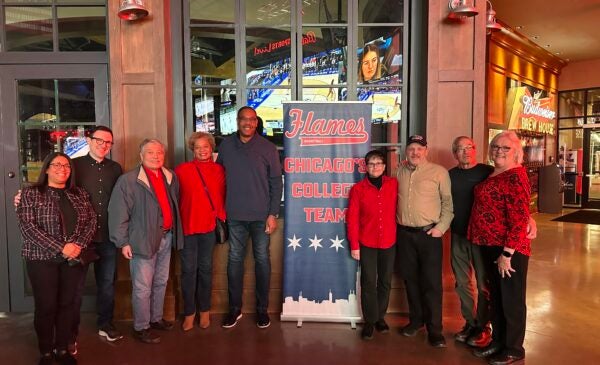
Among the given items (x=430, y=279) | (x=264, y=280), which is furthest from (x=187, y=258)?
(x=430, y=279)

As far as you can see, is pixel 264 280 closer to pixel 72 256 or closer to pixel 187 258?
pixel 187 258

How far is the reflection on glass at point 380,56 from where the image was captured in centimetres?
375

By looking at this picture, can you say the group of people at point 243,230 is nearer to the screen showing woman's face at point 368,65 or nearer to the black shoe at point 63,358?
the black shoe at point 63,358

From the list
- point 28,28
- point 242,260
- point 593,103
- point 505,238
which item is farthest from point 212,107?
point 593,103

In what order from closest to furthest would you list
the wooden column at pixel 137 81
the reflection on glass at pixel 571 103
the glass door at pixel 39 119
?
the wooden column at pixel 137 81
the glass door at pixel 39 119
the reflection on glass at pixel 571 103

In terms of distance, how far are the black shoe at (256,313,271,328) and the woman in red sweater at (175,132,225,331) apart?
41 cm

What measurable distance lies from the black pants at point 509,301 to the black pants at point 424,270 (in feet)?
1.11

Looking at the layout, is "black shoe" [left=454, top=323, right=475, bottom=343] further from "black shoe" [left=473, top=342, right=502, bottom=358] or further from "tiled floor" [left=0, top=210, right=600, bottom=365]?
"black shoe" [left=473, top=342, right=502, bottom=358]

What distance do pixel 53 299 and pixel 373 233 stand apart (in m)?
2.17

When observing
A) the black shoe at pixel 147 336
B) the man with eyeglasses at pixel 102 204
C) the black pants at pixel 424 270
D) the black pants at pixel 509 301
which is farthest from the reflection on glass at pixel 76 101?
the black pants at pixel 509 301

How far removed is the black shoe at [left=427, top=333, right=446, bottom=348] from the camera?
9.98ft

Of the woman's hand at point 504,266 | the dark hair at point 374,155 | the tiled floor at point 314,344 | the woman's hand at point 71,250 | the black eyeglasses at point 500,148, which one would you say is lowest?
the tiled floor at point 314,344

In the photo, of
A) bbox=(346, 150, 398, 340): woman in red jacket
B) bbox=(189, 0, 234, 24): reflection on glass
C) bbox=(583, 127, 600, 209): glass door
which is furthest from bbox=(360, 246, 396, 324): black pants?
bbox=(583, 127, 600, 209): glass door

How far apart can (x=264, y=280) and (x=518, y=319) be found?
1.85 metres
